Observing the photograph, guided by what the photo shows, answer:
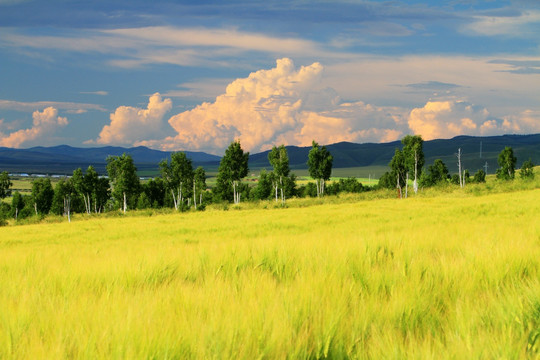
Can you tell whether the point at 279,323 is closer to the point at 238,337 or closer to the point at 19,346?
the point at 238,337

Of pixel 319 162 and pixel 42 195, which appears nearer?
pixel 319 162

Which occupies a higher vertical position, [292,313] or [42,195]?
[292,313]

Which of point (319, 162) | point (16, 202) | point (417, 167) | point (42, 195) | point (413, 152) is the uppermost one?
point (413, 152)

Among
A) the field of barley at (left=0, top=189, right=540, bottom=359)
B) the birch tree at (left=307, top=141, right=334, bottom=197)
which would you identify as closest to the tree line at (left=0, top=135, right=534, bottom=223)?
the birch tree at (left=307, top=141, right=334, bottom=197)

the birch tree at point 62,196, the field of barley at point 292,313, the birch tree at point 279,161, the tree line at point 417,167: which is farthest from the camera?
the birch tree at point 62,196

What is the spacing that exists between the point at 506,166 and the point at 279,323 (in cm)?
14735

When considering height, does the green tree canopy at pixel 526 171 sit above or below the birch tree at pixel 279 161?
below

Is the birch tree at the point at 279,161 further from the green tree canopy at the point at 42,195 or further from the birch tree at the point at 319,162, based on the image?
the green tree canopy at the point at 42,195

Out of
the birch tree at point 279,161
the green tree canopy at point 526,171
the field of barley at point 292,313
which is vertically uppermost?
the birch tree at point 279,161

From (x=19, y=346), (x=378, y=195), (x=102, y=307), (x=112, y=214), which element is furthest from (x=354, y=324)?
(x=112, y=214)

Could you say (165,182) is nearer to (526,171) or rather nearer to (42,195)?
(42,195)

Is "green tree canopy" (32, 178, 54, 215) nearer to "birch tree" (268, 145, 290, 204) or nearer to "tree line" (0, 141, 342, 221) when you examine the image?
"tree line" (0, 141, 342, 221)

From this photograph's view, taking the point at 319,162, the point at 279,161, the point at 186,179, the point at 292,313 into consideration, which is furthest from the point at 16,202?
the point at 292,313

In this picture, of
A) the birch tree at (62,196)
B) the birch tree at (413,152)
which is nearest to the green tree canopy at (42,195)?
the birch tree at (62,196)
